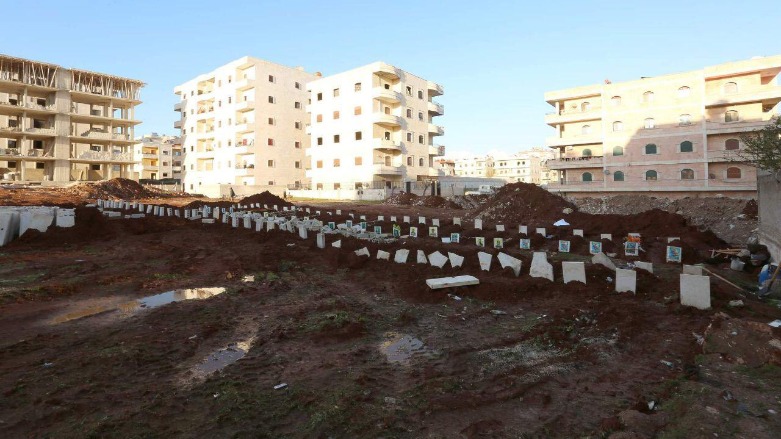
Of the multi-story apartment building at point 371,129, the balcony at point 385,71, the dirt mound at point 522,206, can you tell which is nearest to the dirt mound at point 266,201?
the dirt mound at point 522,206

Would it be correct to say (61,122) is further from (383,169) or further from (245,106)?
(383,169)

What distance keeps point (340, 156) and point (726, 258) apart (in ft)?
162

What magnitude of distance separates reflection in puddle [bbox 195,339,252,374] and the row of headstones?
14.6 m

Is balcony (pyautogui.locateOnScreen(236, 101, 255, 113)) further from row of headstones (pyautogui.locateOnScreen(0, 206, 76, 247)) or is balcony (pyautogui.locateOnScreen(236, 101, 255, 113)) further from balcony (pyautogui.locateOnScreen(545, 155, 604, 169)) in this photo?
row of headstones (pyautogui.locateOnScreen(0, 206, 76, 247))

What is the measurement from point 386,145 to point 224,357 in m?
49.7

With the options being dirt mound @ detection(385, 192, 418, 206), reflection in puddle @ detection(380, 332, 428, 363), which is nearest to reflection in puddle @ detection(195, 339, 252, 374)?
reflection in puddle @ detection(380, 332, 428, 363)

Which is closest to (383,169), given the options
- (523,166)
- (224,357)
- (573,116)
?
(573,116)

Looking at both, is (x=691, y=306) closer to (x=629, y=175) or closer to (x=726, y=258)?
(x=726, y=258)

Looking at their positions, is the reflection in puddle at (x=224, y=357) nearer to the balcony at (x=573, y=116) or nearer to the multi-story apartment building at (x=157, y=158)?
the balcony at (x=573, y=116)

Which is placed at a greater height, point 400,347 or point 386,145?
point 386,145

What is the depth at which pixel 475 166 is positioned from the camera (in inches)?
5812

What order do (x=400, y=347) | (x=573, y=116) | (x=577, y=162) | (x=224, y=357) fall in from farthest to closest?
1. (x=573, y=116)
2. (x=577, y=162)
3. (x=400, y=347)
4. (x=224, y=357)

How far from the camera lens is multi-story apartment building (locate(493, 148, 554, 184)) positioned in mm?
134250

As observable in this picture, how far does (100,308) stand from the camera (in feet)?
27.3
